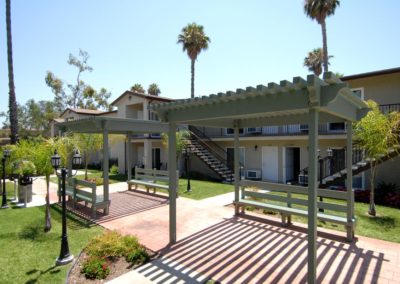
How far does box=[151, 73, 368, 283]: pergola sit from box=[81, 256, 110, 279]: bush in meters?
1.89

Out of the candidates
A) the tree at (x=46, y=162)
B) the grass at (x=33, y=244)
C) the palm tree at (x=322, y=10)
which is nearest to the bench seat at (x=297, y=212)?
the grass at (x=33, y=244)

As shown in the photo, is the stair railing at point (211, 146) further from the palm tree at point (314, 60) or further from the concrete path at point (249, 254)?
the palm tree at point (314, 60)

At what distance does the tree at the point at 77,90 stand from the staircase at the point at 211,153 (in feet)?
92.0

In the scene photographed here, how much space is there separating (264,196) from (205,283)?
403 cm

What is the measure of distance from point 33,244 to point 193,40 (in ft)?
80.5

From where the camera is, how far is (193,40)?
1050 inches

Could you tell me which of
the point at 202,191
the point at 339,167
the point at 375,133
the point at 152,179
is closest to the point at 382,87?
the point at 339,167

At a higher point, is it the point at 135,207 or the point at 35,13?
the point at 35,13

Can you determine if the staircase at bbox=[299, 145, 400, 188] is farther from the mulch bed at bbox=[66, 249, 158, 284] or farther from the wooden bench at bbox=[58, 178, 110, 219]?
the wooden bench at bbox=[58, 178, 110, 219]

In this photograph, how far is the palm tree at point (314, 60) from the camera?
104 ft

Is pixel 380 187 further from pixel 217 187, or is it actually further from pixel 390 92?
pixel 217 187

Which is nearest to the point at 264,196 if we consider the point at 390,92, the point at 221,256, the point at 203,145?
the point at 221,256

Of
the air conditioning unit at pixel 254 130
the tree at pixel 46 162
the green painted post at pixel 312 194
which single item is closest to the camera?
the green painted post at pixel 312 194

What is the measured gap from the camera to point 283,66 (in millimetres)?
16188
